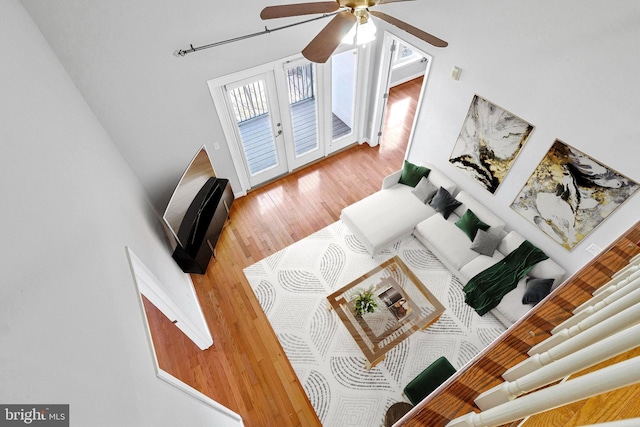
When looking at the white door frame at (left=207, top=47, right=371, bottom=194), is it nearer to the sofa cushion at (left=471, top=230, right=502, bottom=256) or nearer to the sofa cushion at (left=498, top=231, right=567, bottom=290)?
the sofa cushion at (left=471, top=230, right=502, bottom=256)

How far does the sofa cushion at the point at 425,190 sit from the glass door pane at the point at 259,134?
2.24 metres

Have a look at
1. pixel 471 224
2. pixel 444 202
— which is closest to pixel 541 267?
pixel 471 224

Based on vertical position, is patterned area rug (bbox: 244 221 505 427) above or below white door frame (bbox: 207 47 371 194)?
below

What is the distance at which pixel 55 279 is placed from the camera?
1256mm

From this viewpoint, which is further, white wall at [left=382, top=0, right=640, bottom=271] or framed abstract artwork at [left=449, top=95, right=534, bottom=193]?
framed abstract artwork at [left=449, top=95, right=534, bottom=193]

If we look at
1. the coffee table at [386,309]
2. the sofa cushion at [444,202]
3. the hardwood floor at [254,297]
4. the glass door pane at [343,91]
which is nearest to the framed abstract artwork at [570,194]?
the sofa cushion at [444,202]

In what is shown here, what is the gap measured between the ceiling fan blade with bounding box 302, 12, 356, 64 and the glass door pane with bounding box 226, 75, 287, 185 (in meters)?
2.70

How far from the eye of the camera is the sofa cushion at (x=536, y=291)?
3.44 m

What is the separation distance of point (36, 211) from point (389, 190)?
407 centimetres

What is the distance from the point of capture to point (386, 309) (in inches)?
144

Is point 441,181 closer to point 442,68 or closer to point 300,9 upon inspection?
point 442,68

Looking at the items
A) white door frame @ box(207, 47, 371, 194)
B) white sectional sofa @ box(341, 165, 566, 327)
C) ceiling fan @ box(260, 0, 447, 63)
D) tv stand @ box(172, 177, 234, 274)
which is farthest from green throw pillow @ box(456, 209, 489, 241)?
tv stand @ box(172, 177, 234, 274)

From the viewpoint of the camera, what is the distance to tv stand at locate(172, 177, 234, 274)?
12.3 feet

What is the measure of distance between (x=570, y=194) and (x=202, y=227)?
4177 millimetres
